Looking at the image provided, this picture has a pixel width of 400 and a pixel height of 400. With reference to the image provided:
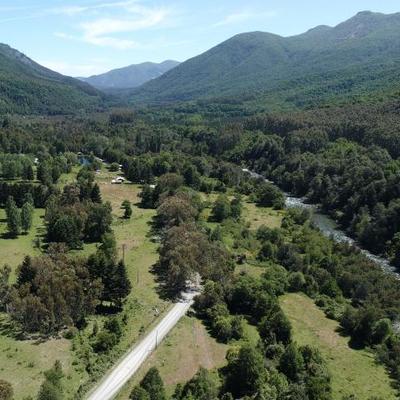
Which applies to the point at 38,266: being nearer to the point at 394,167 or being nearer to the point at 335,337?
the point at 335,337

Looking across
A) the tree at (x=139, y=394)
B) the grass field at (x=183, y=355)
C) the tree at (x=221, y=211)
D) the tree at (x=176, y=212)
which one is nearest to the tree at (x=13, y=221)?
the tree at (x=176, y=212)

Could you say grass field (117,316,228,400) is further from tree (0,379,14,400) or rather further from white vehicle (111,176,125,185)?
white vehicle (111,176,125,185)

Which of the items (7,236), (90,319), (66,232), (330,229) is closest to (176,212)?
(66,232)

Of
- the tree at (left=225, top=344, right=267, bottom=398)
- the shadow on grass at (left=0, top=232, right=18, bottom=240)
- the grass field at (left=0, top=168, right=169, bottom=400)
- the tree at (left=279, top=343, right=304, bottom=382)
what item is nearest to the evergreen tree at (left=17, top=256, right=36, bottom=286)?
the grass field at (left=0, top=168, right=169, bottom=400)

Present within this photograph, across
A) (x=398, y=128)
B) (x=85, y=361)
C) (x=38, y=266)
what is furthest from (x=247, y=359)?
(x=398, y=128)

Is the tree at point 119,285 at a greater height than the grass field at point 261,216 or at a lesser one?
greater

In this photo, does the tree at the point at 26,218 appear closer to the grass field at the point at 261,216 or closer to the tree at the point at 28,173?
the tree at the point at 28,173
